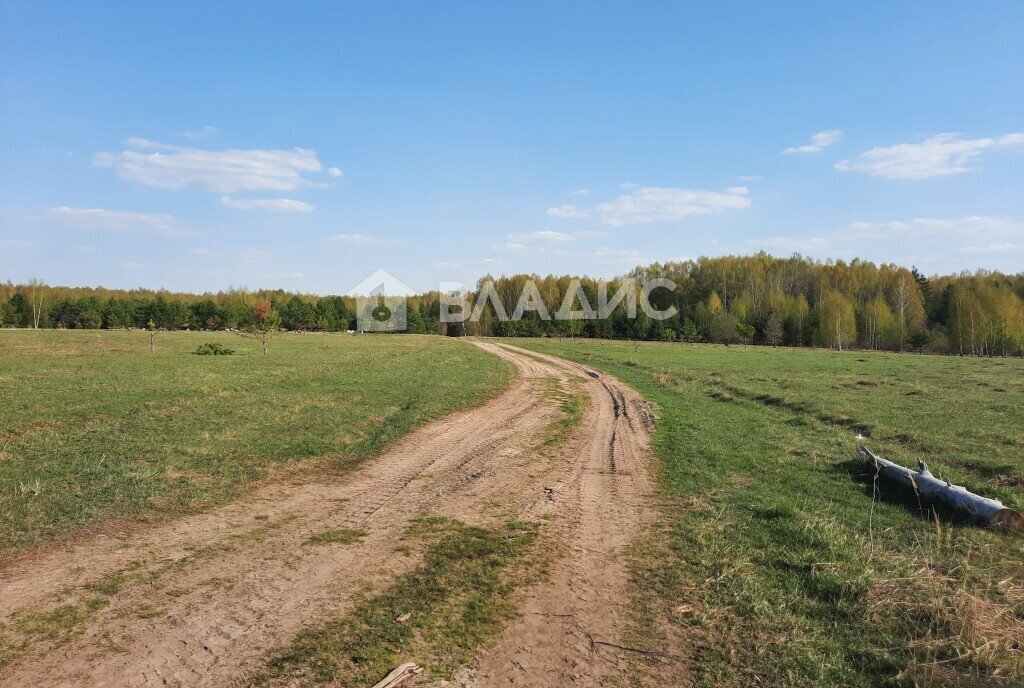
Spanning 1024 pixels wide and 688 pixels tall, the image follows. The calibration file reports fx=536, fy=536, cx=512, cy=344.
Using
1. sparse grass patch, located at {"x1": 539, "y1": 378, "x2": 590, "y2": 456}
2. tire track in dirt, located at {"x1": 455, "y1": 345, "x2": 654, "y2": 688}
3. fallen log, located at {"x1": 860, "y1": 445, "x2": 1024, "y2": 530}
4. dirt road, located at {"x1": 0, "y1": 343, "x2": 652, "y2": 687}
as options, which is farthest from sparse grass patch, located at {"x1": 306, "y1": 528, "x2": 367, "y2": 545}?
fallen log, located at {"x1": 860, "y1": 445, "x2": 1024, "y2": 530}

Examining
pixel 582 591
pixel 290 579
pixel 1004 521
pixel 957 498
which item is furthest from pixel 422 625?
pixel 957 498

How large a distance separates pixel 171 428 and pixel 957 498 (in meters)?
19.5

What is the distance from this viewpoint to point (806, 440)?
57.7 ft

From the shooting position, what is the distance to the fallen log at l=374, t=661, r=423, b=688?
495 centimetres

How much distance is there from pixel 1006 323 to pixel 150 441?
113 metres

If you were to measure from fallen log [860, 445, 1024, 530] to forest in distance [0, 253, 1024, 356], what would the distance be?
9546cm

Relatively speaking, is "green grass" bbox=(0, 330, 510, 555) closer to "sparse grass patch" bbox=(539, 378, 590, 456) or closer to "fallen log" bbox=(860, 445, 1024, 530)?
"sparse grass patch" bbox=(539, 378, 590, 456)

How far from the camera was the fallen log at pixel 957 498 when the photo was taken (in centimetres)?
941

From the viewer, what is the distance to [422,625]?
604 cm

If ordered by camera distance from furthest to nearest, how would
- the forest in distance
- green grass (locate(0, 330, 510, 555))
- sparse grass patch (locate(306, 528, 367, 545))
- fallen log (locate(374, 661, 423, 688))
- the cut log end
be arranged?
the forest in distance < green grass (locate(0, 330, 510, 555)) < the cut log end < sparse grass patch (locate(306, 528, 367, 545)) < fallen log (locate(374, 661, 423, 688))

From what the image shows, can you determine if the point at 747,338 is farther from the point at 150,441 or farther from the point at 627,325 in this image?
the point at 150,441

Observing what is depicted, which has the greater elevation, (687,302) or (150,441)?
(687,302)

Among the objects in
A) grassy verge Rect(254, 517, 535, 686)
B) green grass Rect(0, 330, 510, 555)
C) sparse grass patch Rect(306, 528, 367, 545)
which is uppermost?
green grass Rect(0, 330, 510, 555)

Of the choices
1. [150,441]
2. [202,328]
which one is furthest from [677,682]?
[202,328]
